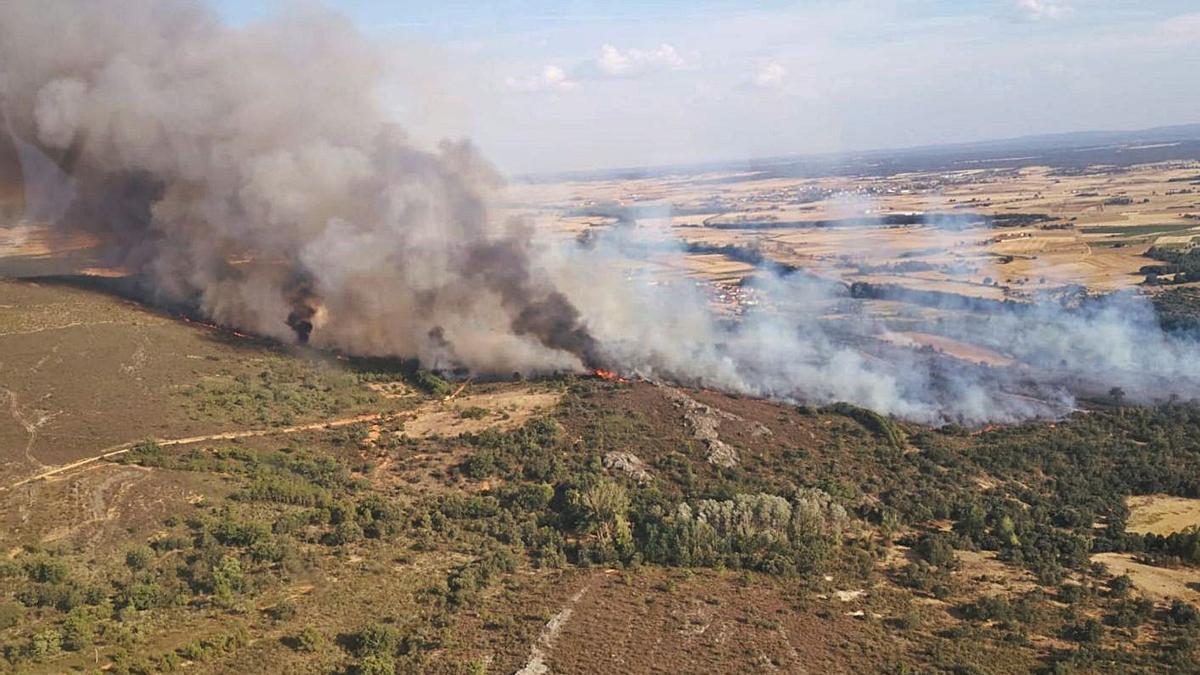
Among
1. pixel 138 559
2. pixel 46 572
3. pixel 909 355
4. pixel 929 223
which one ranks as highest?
pixel 929 223

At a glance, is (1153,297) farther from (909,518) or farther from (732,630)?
(732,630)

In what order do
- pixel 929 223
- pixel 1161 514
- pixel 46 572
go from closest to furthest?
pixel 46 572, pixel 1161 514, pixel 929 223

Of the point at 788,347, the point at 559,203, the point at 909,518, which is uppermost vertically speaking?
the point at 559,203

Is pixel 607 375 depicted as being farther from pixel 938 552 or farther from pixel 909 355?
pixel 938 552

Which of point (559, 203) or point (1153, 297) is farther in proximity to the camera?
point (559, 203)

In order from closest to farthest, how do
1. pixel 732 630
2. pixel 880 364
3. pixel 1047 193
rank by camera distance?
pixel 732 630 → pixel 880 364 → pixel 1047 193

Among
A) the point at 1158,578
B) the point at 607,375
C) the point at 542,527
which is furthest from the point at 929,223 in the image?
the point at 542,527

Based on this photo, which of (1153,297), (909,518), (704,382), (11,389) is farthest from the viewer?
(1153,297)

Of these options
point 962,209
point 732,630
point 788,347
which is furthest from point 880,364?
point 962,209

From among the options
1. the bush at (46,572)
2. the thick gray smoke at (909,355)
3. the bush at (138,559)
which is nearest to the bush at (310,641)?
the bush at (138,559)
